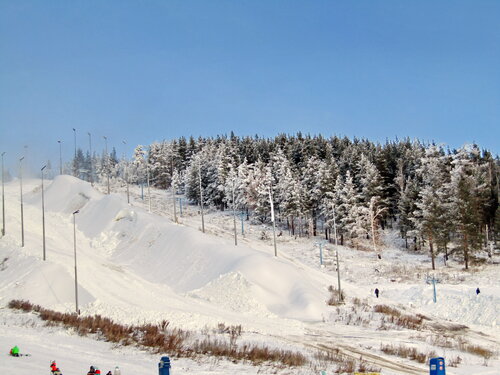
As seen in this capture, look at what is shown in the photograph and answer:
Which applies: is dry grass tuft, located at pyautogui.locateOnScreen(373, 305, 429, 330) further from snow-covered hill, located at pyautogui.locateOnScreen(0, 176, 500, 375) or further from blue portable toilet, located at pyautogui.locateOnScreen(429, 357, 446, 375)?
blue portable toilet, located at pyautogui.locateOnScreen(429, 357, 446, 375)

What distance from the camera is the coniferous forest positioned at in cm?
6366

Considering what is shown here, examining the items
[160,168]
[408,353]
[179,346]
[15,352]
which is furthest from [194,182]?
[15,352]

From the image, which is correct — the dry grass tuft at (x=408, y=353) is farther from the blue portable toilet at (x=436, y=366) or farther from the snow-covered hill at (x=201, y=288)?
the blue portable toilet at (x=436, y=366)

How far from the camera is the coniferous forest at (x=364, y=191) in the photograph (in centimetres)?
6366

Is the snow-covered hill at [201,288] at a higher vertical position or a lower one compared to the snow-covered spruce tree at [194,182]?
lower

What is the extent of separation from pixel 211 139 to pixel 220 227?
52.9m

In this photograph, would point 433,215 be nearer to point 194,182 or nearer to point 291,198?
point 291,198

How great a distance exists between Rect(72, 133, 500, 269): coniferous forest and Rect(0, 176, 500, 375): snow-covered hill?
5.20 metres

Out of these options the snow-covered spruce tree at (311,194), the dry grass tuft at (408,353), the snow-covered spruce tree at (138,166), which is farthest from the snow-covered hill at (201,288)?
the snow-covered spruce tree at (138,166)

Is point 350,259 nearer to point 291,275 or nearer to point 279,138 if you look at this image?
point 291,275

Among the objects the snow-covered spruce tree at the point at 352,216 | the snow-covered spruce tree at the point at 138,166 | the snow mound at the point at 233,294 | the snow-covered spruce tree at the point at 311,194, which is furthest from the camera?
the snow-covered spruce tree at the point at 138,166

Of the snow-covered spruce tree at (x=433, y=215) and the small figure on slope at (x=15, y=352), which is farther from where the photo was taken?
the snow-covered spruce tree at (x=433, y=215)

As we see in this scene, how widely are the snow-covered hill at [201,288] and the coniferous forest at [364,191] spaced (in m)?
5.20

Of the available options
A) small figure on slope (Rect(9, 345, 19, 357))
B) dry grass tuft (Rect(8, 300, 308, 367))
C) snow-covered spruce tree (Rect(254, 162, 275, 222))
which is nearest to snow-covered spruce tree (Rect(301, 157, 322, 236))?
snow-covered spruce tree (Rect(254, 162, 275, 222))
